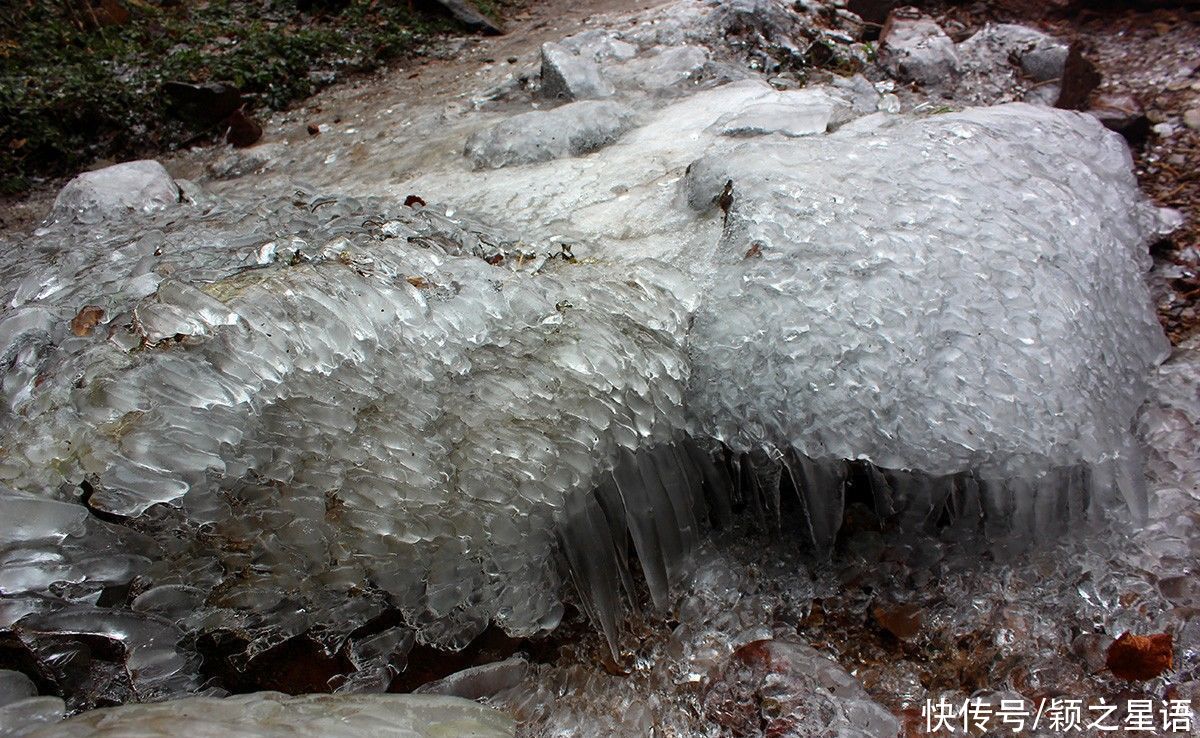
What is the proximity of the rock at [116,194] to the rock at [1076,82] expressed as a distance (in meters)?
4.06

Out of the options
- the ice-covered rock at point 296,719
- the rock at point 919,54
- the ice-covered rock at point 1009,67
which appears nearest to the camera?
the ice-covered rock at point 296,719

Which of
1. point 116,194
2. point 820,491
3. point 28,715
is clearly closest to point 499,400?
point 820,491

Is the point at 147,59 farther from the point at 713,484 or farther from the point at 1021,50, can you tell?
the point at 1021,50

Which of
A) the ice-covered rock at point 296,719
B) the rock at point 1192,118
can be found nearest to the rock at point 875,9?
the rock at point 1192,118

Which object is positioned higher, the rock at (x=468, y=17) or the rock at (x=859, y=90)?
the rock at (x=468, y=17)

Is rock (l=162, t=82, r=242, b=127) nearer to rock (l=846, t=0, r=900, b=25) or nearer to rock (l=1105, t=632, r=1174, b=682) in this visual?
rock (l=846, t=0, r=900, b=25)

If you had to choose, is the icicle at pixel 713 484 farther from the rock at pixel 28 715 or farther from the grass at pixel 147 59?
the grass at pixel 147 59

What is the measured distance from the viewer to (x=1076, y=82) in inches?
146

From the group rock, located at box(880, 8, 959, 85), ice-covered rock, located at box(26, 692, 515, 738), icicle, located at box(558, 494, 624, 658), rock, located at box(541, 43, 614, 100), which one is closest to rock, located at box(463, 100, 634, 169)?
rock, located at box(541, 43, 614, 100)

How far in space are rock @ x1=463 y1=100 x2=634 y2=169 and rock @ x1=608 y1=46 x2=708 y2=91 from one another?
63 centimetres

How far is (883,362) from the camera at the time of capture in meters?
1.75

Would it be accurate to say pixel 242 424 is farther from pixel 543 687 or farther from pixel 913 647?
pixel 913 647

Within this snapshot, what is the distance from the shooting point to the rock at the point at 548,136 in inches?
118

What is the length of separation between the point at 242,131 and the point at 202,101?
39cm
